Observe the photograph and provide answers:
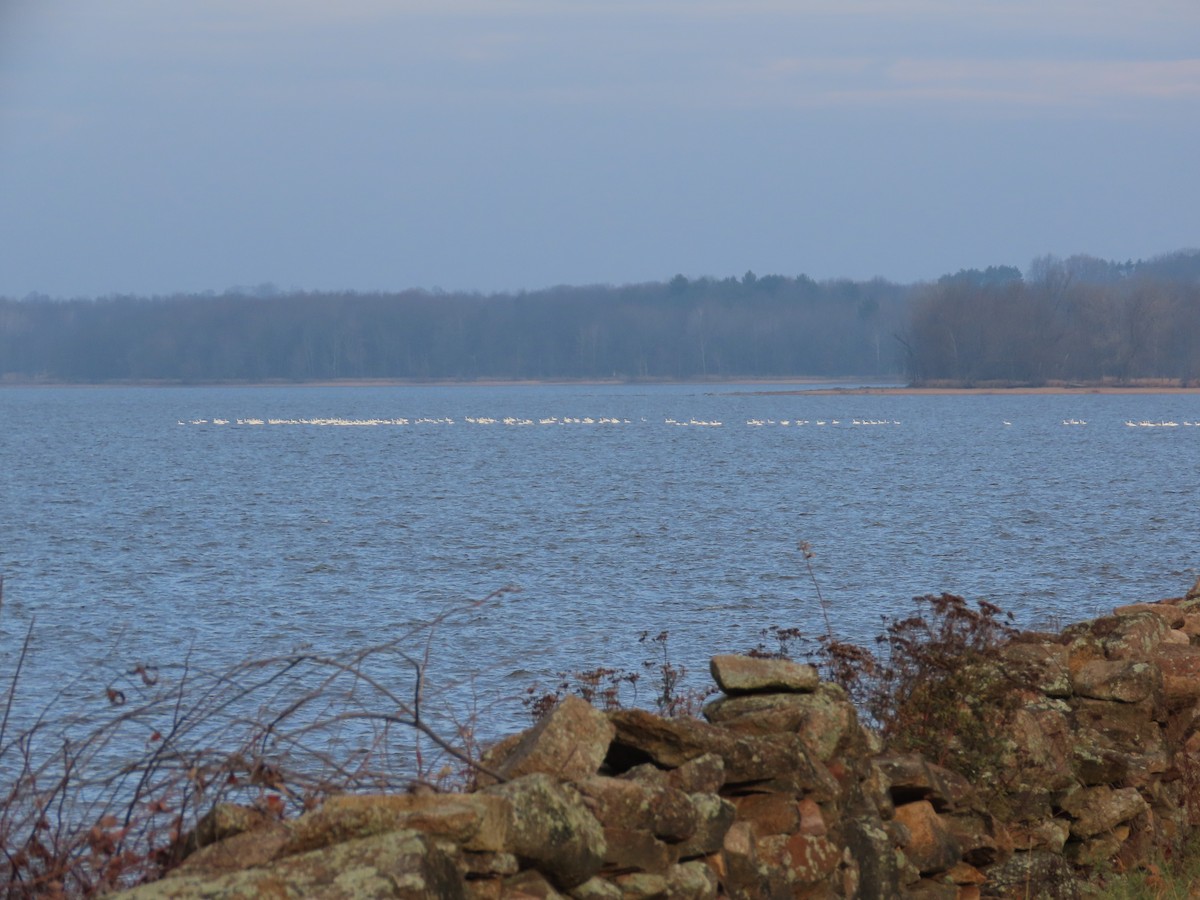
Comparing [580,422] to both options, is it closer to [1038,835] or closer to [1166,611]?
[1166,611]

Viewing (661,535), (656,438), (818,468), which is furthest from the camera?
(656,438)

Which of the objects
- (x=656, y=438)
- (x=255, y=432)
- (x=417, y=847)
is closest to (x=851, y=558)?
(x=417, y=847)

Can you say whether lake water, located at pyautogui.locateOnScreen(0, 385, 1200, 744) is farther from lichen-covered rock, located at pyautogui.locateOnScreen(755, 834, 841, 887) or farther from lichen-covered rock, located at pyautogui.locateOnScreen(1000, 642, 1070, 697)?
lichen-covered rock, located at pyautogui.locateOnScreen(755, 834, 841, 887)

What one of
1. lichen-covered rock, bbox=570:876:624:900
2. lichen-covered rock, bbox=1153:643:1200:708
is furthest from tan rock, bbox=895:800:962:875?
lichen-covered rock, bbox=1153:643:1200:708

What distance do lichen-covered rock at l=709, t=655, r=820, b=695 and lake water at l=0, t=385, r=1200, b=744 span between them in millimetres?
2661

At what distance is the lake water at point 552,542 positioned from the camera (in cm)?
1888

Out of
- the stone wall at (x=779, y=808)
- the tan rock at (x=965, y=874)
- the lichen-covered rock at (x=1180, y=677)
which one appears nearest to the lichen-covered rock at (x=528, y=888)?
the stone wall at (x=779, y=808)

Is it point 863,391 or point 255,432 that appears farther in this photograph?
point 863,391

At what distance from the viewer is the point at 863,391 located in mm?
165375

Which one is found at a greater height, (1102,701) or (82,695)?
(1102,701)

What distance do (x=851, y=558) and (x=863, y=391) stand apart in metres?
141

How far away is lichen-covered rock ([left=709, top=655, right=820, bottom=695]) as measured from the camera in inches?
265

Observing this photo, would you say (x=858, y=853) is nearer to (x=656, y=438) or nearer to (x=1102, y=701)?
(x=1102, y=701)

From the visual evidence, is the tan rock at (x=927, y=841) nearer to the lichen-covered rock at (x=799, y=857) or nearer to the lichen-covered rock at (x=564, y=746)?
the lichen-covered rock at (x=799, y=857)
